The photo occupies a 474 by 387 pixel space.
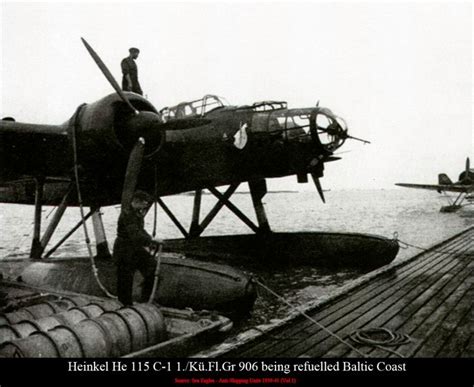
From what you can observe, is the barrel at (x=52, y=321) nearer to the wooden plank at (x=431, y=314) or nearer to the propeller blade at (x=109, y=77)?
the propeller blade at (x=109, y=77)

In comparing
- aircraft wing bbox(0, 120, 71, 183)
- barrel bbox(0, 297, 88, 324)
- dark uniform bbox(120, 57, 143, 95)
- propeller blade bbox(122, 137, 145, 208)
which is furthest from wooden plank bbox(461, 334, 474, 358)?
dark uniform bbox(120, 57, 143, 95)

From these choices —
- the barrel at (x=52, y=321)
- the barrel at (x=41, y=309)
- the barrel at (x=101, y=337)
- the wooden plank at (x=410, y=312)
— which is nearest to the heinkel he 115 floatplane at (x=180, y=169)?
the barrel at (x=41, y=309)

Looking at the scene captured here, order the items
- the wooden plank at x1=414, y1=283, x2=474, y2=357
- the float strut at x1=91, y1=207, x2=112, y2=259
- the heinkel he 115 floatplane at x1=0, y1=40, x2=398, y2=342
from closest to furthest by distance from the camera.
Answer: the wooden plank at x1=414, y1=283, x2=474, y2=357 < the heinkel he 115 floatplane at x1=0, y1=40, x2=398, y2=342 < the float strut at x1=91, y1=207, x2=112, y2=259

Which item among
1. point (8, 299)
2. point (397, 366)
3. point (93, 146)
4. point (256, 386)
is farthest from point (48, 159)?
point (397, 366)

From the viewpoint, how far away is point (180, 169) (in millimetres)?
11820

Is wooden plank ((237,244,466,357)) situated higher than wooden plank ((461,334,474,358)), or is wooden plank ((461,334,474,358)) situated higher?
wooden plank ((461,334,474,358))

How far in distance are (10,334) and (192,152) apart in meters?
6.88

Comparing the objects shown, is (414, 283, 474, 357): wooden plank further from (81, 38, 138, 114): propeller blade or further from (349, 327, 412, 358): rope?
(81, 38, 138, 114): propeller blade

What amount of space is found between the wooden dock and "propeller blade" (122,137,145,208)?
10.0ft

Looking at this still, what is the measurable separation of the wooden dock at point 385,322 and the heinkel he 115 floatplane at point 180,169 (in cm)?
181

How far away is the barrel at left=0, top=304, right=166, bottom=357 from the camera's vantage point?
15.6 ft

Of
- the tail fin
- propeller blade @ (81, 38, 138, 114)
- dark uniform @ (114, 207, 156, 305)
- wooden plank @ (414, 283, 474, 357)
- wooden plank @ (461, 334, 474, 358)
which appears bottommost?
the tail fin

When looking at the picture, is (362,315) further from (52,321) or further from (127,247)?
(52,321)

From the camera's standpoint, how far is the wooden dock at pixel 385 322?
→ 16.6 ft
